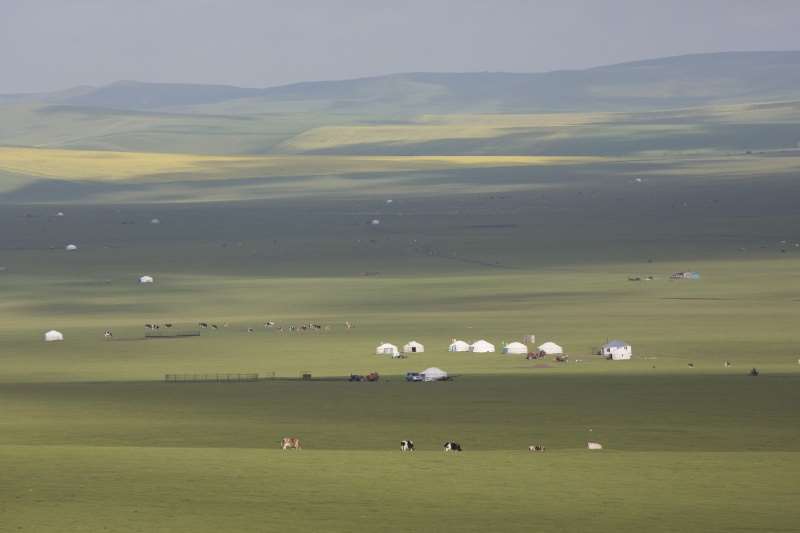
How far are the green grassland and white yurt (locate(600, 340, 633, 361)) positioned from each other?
4.73ft

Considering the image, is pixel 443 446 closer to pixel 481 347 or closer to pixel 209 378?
pixel 209 378

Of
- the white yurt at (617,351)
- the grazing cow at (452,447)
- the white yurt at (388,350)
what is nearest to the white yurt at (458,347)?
the white yurt at (388,350)

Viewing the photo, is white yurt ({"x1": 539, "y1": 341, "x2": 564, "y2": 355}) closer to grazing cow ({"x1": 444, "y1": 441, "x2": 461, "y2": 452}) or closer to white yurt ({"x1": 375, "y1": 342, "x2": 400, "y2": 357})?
white yurt ({"x1": 375, "y1": 342, "x2": 400, "y2": 357})

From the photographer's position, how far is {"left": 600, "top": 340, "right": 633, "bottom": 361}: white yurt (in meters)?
77.8

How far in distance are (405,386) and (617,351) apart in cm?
1180

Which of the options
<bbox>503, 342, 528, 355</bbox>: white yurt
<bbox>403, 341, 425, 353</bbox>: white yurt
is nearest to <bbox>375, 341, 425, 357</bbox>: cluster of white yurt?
<bbox>403, 341, 425, 353</bbox>: white yurt

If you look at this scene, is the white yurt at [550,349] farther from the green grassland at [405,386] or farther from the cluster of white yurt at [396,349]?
the cluster of white yurt at [396,349]

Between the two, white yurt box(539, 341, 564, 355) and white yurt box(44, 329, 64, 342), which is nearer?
white yurt box(539, 341, 564, 355)

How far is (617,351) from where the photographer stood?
77.9m

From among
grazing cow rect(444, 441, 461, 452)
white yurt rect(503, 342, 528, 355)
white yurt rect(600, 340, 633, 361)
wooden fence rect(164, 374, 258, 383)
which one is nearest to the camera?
grazing cow rect(444, 441, 461, 452)

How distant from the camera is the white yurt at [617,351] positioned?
77750 millimetres

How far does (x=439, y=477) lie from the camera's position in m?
46.4

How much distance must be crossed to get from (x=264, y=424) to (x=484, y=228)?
107m

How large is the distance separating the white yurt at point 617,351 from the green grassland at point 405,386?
4.73 ft
